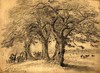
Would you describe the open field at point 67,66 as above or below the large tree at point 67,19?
below

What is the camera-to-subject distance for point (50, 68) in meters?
1.93

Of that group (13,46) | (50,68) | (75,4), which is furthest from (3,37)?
(75,4)

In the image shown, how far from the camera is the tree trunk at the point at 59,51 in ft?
6.34

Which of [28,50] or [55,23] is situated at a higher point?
[55,23]

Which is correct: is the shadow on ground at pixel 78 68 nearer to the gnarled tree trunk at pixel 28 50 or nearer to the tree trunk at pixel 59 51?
the tree trunk at pixel 59 51

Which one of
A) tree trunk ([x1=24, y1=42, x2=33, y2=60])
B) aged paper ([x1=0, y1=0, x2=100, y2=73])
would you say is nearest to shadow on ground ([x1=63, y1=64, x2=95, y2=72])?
aged paper ([x1=0, y1=0, x2=100, y2=73])

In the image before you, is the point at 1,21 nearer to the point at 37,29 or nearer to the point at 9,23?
the point at 9,23

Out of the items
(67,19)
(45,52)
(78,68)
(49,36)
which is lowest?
(78,68)

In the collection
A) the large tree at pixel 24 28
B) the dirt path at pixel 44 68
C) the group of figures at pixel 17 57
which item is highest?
the large tree at pixel 24 28

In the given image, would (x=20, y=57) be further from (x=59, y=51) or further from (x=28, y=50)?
(x=59, y=51)

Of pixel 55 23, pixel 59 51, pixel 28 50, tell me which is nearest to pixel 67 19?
pixel 55 23

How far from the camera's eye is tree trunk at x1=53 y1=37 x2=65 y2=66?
193 centimetres

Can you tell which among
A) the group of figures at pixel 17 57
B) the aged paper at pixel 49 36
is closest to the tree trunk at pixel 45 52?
the aged paper at pixel 49 36

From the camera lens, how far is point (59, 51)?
1940 mm
